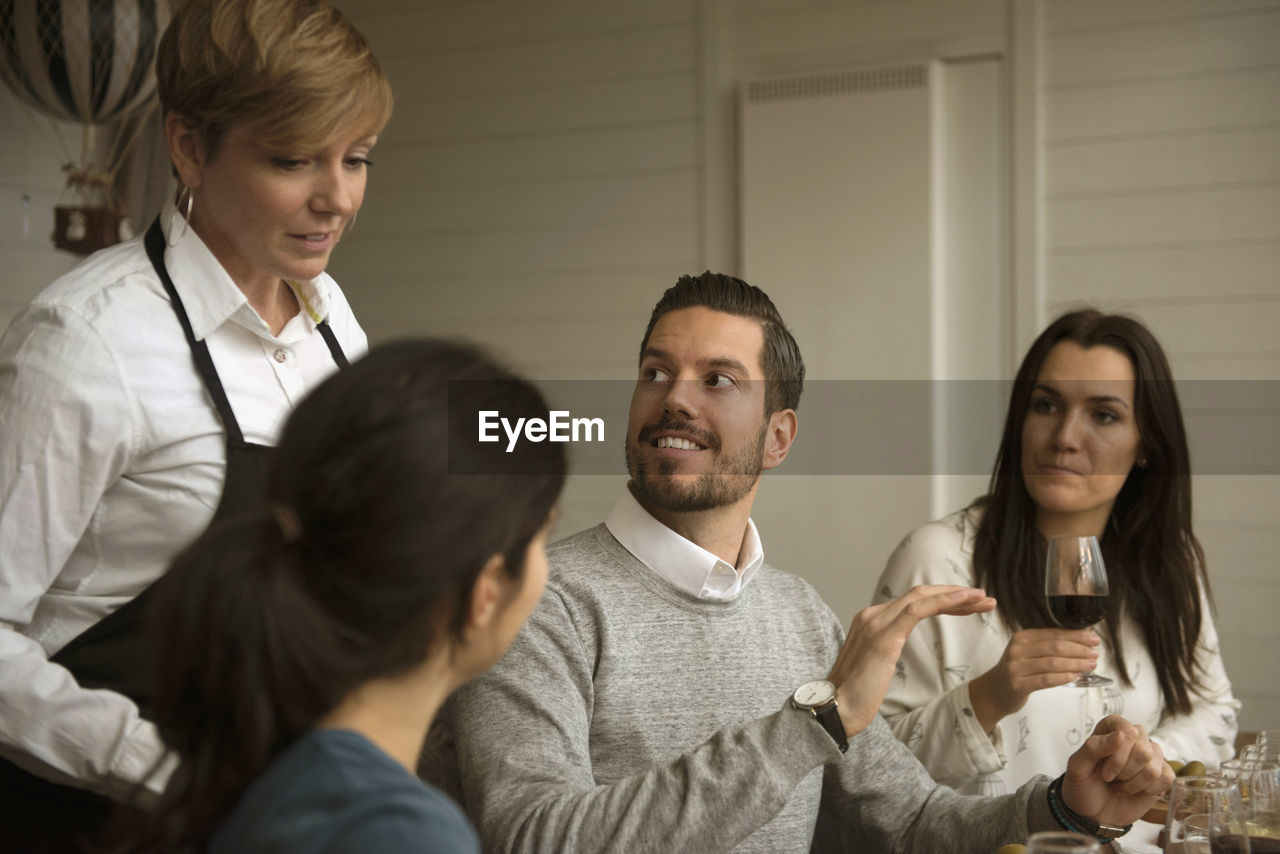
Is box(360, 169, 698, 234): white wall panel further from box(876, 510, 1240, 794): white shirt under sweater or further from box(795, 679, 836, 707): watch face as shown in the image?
box(795, 679, 836, 707): watch face

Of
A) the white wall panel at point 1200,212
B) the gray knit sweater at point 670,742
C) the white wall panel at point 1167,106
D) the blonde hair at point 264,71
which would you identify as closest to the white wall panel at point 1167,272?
the white wall panel at point 1200,212

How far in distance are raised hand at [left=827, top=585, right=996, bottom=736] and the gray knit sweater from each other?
0.19ft

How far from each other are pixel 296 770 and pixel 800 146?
11.4ft

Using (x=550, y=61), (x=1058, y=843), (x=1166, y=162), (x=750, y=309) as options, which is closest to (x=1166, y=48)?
(x=1166, y=162)

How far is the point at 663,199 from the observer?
14.1ft

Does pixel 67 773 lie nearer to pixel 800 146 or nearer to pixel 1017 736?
pixel 1017 736

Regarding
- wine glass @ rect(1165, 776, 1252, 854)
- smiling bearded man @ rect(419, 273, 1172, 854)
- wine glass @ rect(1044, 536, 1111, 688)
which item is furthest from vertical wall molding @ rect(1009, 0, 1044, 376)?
wine glass @ rect(1165, 776, 1252, 854)

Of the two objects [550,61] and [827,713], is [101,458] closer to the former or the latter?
[827,713]

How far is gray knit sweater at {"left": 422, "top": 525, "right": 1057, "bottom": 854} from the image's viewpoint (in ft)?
4.41

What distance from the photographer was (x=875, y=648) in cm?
139

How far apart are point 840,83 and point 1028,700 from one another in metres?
2.37

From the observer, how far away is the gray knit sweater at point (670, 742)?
134 cm

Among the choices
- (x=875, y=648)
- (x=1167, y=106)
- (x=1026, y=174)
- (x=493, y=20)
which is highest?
(x=493, y=20)

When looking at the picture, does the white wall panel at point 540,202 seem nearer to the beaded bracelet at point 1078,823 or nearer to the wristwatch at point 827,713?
the beaded bracelet at point 1078,823
